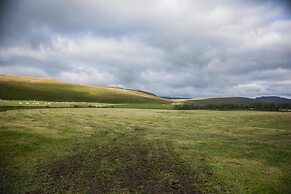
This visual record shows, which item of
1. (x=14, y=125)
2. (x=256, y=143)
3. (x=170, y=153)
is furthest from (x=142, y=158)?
(x=14, y=125)

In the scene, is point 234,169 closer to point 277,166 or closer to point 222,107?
point 277,166

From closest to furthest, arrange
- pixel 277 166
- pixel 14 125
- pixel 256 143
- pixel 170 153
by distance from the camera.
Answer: pixel 277 166
pixel 170 153
pixel 256 143
pixel 14 125

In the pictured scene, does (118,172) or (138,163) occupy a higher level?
(138,163)

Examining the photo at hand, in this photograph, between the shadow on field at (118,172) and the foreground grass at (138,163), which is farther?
the foreground grass at (138,163)

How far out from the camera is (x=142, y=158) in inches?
1069

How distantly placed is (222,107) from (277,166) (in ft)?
278

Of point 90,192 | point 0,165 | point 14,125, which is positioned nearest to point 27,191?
point 90,192

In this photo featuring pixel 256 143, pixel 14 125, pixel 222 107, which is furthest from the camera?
pixel 222 107

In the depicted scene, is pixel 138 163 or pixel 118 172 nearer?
pixel 118 172

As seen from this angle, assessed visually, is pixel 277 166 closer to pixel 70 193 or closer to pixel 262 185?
pixel 262 185

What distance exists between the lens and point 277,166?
1008 inches

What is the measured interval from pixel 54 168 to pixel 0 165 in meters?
4.22

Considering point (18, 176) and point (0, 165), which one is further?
point (0, 165)

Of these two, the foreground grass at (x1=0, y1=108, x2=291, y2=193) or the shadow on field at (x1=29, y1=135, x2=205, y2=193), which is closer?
the shadow on field at (x1=29, y1=135, x2=205, y2=193)
